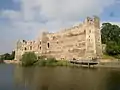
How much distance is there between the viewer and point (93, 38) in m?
72.8

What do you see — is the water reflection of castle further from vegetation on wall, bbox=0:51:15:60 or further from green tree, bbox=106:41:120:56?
vegetation on wall, bbox=0:51:15:60

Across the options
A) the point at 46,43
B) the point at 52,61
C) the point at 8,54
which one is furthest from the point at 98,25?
the point at 8,54

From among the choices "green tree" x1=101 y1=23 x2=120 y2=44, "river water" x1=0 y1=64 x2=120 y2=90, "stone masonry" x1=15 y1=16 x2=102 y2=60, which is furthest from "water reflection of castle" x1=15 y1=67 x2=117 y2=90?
"green tree" x1=101 y1=23 x2=120 y2=44

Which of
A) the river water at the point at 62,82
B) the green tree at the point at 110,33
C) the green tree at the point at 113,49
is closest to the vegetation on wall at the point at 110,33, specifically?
the green tree at the point at 110,33

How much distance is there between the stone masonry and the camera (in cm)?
7336

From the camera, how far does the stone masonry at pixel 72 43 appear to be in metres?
73.4

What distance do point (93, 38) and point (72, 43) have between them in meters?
14.4

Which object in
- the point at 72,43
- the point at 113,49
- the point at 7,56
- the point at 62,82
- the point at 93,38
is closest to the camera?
the point at 62,82

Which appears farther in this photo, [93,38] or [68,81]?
[93,38]

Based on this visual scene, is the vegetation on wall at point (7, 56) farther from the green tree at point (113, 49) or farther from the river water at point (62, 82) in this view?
the river water at point (62, 82)

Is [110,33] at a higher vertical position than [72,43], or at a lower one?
higher

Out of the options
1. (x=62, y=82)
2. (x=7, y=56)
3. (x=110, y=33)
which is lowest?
(x=62, y=82)

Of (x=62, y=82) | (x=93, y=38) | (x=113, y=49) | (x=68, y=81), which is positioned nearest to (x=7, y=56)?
(x=93, y=38)

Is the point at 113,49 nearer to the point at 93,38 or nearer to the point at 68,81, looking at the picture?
the point at 93,38
